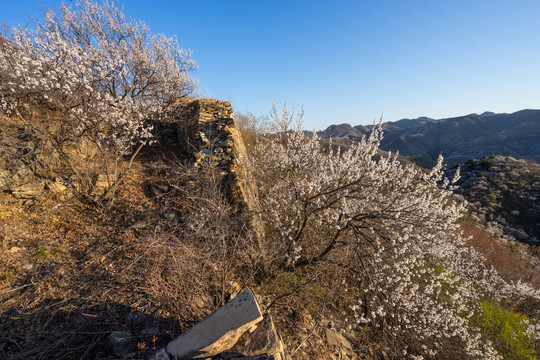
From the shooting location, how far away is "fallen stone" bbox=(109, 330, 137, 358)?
8.39 feet

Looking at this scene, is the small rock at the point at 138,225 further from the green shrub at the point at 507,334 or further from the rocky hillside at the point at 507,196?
the rocky hillside at the point at 507,196

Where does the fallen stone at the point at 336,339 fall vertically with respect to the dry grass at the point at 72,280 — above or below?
below

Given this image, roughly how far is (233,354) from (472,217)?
25.6 m

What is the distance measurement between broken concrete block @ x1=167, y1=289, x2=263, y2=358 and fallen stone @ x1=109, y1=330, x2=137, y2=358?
643 mm

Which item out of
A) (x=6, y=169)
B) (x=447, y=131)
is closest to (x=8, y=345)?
(x=6, y=169)

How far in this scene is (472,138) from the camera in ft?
220

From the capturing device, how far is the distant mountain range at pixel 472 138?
52.1 metres

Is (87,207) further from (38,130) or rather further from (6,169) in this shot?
(38,130)

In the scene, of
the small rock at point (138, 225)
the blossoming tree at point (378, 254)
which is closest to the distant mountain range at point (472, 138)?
the blossoming tree at point (378, 254)

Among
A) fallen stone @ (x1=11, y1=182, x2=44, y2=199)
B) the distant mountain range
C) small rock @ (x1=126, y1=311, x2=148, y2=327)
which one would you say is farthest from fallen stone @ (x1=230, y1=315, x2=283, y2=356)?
the distant mountain range

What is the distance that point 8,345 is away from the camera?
2.57 meters

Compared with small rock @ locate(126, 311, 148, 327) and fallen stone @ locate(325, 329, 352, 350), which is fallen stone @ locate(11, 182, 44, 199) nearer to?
small rock @ locate(126, 311, 148, 327)

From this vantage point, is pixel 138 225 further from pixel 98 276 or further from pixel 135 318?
pixel 135 318

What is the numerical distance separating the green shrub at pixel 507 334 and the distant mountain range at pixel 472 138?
50476mm
